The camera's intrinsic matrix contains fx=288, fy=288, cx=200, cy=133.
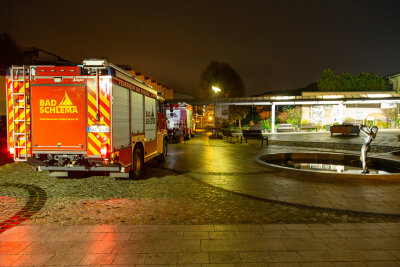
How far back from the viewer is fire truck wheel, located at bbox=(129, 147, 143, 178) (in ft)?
28.4

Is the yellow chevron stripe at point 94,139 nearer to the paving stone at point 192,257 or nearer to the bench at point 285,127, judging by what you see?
the paving stone at point 192,257

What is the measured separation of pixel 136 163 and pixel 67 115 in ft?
8.44

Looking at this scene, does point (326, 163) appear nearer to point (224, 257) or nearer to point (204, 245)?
point (204, 245)

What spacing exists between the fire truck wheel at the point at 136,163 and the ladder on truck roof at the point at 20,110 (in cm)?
276

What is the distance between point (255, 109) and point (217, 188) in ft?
151

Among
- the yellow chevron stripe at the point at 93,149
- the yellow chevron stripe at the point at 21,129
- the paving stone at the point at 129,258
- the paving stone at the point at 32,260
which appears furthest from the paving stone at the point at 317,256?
the yellow chevron stripe at the point at 21,129

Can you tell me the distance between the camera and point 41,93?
7195mm

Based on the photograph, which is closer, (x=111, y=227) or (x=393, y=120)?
(x=111, y=227)

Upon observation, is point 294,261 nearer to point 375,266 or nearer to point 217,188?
point 375,266

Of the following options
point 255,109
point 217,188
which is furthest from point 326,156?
point 255,109

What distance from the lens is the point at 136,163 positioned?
892 centimetres

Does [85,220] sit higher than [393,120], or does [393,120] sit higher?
[393,120]

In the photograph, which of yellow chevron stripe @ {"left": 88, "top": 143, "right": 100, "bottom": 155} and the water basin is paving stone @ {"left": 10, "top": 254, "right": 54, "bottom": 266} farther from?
the water basin

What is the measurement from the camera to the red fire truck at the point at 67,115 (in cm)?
706
